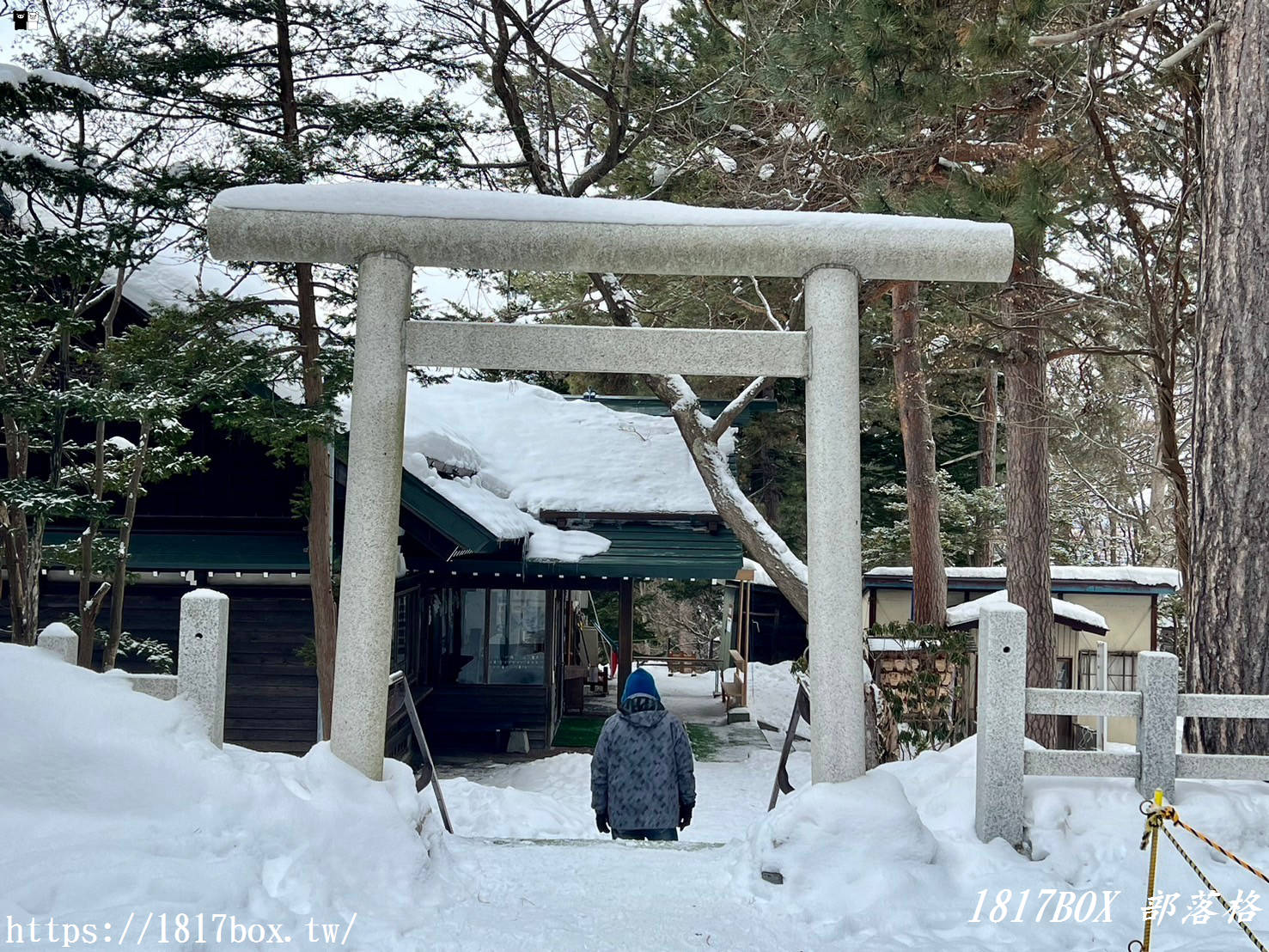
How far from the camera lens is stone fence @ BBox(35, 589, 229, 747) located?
210 inches

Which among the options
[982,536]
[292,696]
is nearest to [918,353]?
[982,536]

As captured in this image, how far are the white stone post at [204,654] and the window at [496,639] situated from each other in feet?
28.9

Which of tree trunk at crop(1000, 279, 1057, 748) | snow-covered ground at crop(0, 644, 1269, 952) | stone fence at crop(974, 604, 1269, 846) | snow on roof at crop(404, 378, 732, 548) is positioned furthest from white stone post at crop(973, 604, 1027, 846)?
snow on roof at crop(404, 378, 732, 548)

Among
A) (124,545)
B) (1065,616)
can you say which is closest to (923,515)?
(1065,616)

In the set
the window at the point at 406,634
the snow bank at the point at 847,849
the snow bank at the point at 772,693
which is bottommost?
the snow bank at the point at 772,693

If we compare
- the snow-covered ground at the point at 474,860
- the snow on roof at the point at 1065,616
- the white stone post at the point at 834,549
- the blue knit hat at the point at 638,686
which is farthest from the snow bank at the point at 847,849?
the snow on roof at the point at 1065,616

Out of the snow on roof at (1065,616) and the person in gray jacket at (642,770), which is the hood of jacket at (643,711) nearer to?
the person in gray jacket at (642,770)

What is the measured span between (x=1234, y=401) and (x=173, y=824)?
21.2 feet

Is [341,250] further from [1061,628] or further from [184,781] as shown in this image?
[1061,628]

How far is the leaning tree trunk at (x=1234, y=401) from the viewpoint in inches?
240

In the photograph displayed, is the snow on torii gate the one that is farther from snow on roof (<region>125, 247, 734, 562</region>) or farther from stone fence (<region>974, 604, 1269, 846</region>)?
snow on roof (<region>125, 247, 734, 562</region>)

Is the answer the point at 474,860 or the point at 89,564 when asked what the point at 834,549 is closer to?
the point at 474,860

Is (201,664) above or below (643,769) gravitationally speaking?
above

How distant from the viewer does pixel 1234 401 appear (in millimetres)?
6223
